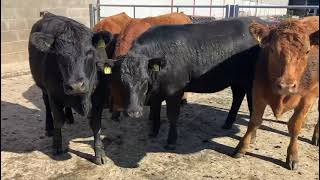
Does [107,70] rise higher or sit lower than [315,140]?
higher

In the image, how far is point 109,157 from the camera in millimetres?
4234

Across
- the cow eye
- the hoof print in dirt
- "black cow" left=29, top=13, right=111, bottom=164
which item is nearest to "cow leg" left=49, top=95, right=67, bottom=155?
"black cow" left=29, top=13, right=111, bottom=164

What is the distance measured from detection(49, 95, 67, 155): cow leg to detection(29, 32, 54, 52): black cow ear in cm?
58

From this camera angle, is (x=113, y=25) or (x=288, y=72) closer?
(x=288, y=72)

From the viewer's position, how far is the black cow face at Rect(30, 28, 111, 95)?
3.52 metres

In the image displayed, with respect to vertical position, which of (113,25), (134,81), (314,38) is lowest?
(134,81)

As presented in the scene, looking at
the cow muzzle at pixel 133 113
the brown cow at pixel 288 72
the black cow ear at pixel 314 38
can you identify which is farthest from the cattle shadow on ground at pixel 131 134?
the black cow ear at pixel 314 38

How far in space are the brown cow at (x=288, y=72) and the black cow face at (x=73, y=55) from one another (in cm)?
174

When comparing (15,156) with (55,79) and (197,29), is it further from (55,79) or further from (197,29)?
(197,29)

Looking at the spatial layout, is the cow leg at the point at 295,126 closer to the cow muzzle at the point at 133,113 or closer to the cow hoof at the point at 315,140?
the cow hoof at the point at 315,140

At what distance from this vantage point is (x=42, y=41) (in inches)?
147

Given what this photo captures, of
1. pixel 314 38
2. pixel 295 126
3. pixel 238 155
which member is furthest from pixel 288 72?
pixel 238 155

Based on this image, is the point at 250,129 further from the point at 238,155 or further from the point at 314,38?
the point at 314,38

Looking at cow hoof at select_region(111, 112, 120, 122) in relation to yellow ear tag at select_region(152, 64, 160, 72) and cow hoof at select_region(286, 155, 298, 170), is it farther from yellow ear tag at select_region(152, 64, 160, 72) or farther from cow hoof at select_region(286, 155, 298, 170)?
cow hoof at select_region(286, 155, 298, 170)
